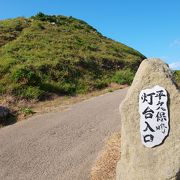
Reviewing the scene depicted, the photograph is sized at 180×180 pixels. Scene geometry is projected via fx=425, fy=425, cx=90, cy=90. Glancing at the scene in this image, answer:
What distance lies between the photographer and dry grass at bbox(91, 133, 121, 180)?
25.1 ft

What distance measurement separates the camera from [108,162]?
8070mm

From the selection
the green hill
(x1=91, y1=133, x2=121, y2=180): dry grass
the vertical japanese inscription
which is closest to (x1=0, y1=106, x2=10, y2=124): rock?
the green hill

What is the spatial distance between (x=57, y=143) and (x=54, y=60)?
11475 mm

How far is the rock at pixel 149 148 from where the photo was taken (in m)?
6.12

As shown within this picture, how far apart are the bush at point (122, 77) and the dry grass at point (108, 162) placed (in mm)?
11315

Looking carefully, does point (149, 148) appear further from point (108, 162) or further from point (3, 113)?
point (3, 113)

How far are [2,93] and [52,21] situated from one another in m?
18.7

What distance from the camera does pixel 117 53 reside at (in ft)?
90.1

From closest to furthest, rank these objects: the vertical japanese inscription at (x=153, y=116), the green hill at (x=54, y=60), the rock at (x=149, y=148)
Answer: the rock at (x=149, y=148)
the vertical japanese inscription at (x=153, y=116)
the green hill at (x=54, y=60)

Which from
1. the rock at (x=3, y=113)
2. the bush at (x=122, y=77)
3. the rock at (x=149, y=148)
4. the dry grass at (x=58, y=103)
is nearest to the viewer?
the rock at (x=149, y=148)

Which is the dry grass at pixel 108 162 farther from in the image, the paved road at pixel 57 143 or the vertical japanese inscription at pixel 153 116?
the vertical japanese inscription at pixel 153 116

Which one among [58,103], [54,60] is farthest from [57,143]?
[54,60]

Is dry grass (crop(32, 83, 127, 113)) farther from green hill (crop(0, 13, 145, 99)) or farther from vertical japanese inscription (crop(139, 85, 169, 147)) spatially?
vertical japanese inscription (crop(139, 85, 169, 147))

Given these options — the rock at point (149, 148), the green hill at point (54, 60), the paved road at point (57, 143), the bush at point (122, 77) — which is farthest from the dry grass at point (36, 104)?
the rock at point (149, 148)
